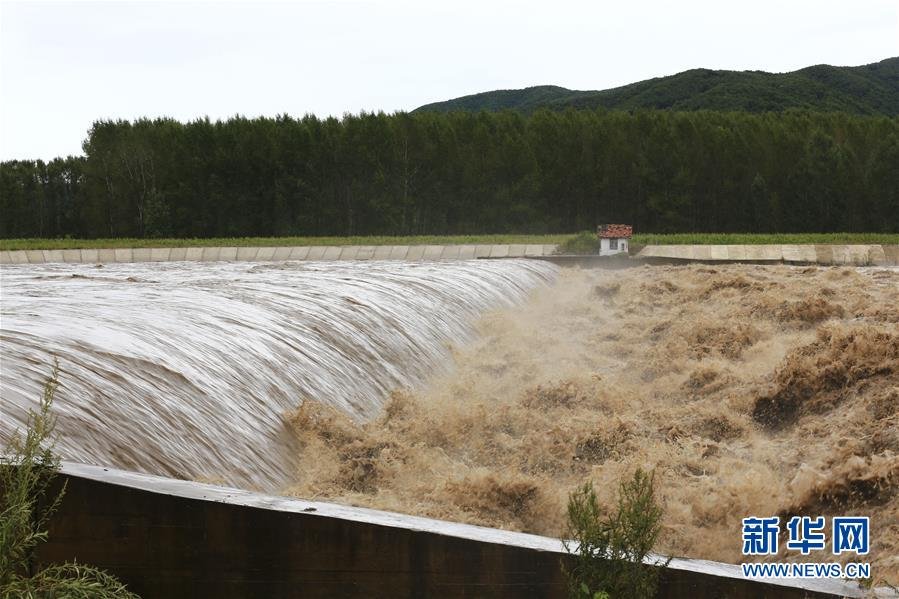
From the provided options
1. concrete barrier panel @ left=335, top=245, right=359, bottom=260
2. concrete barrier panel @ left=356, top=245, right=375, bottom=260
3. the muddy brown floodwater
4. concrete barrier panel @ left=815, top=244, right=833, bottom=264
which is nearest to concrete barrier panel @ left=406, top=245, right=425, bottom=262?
concrete barrier panel @ left=356, top=245, right=375, bottom=260

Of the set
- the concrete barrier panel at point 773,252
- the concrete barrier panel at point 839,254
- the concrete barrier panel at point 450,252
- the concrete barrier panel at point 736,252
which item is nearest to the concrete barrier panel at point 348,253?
the concrete barrier panel at point 450,252

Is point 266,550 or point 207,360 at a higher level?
point 207,360

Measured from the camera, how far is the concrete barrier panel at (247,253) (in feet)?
78.2

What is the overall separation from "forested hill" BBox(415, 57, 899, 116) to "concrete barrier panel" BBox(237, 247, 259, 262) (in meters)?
48.2

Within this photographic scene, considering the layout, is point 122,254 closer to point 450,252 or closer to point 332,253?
point 332,253

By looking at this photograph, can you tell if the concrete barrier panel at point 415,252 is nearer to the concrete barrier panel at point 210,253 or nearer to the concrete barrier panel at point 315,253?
the concrete barrier panel at point 315,253

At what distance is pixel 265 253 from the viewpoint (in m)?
24.1

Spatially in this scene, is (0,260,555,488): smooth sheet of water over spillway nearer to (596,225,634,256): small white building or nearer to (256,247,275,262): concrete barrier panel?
(596,225,634,256): small white building

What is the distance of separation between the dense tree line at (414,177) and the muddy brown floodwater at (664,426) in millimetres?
22317

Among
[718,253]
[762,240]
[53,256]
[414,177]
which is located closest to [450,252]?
[718,253]

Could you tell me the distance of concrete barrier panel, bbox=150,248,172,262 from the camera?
934 inches

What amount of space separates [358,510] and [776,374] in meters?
5.80

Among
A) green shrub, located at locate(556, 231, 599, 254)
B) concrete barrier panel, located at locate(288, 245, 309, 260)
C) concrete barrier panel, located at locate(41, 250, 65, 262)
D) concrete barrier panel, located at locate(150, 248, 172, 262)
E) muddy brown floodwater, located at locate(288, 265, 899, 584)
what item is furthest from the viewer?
concrete barrier panel, located at locate(288, 245, 309, 260)

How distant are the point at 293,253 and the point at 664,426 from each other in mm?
17750
